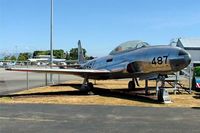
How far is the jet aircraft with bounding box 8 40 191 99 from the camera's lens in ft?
57.4

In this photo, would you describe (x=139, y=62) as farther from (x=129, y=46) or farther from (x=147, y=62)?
(x=129, y=46)

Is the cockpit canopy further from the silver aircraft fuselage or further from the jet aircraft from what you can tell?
the silver aircraft fuselage

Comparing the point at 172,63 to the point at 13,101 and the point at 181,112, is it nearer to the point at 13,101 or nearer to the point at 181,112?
the point at 181,112

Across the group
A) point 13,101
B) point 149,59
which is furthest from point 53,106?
point 149,59

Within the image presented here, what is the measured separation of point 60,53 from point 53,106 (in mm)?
171386

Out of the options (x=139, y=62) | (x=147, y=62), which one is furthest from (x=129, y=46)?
(x=147, y=62)

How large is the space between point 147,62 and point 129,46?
3082 mm

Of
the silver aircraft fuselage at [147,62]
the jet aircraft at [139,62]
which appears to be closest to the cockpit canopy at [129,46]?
the jet aircraft at [139,62]

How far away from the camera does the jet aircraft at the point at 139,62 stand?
57.4 ft

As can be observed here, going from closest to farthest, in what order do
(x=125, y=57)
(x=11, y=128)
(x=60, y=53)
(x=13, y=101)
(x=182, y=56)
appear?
(x=11, y=128) → (x=13, y=101) → (x=182, y=56) → (x=125, y=57) → (x=60, y=53)

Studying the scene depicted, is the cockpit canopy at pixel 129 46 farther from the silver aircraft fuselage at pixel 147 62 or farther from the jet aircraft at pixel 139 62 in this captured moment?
the silver aircraft fuselage at pixel 147 62

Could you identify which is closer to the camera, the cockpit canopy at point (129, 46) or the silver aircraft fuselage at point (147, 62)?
the silver aircraft fuselage at point (147, 62)

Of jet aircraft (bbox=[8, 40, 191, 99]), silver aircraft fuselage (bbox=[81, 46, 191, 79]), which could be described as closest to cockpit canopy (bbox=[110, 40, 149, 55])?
jet aircraft (bbox=[8, 40, 191, 99])

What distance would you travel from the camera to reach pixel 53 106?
566 inches
